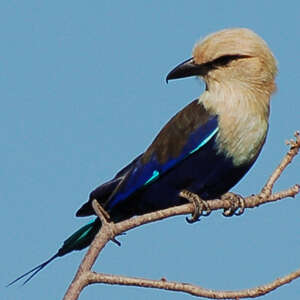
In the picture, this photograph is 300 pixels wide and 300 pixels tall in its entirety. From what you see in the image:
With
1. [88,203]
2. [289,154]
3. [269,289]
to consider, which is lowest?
[269,289]

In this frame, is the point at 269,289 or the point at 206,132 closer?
the point at 269,289

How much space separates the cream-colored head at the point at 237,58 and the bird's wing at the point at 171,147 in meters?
0.34

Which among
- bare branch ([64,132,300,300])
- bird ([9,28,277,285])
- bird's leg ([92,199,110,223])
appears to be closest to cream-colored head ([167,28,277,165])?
bird ([9,28,277,285])

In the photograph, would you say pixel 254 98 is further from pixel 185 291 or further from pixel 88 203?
pixel 185 291

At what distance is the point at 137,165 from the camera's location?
309 inches

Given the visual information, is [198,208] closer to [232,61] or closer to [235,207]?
[235,207]

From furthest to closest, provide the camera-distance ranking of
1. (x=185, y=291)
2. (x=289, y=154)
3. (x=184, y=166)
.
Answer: (x=184, y=166)
(x=289, y=154)
(x=185, y=291)

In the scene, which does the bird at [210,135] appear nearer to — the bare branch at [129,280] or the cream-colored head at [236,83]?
the cream-colored head at [236,83]

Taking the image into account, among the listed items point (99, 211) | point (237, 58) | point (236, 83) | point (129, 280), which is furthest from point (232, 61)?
point (129, 280)

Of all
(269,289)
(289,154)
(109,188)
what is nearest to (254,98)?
(109,188)

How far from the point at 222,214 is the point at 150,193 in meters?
0.81

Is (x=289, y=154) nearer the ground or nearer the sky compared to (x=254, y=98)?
nearer the ground

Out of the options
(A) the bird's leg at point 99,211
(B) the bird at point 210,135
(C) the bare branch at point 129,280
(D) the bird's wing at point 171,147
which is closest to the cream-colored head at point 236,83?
(B) the bird at point 210,135

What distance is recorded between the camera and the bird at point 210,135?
7.40m
